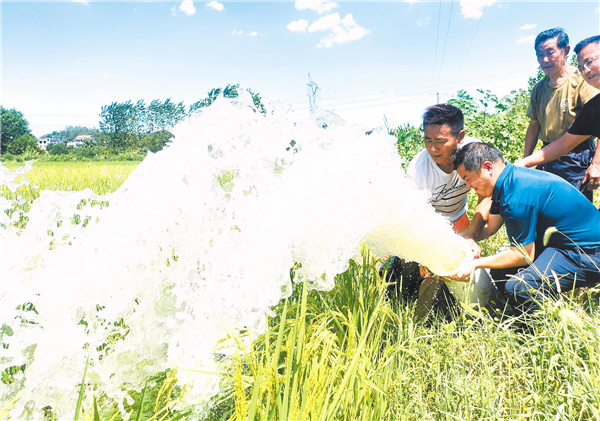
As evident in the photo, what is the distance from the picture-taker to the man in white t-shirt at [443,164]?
272cm

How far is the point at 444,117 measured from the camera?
106 inches

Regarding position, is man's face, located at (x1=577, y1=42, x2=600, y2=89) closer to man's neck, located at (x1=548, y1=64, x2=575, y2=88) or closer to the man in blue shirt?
man's neck, located at (x1=548, y1=64, x2=575, y2=88)

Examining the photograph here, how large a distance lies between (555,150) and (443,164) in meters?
0.98

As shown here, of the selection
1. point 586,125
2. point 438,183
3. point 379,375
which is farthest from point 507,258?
point 586,125

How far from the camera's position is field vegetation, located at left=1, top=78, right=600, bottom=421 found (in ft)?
4.68

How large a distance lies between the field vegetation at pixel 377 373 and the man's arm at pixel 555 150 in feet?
3.78

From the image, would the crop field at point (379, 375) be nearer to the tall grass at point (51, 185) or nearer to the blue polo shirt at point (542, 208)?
the blue polo shirt at point (542, 208)

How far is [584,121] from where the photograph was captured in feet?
10.0

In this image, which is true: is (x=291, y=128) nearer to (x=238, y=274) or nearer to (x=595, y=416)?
(x=238, y=274)

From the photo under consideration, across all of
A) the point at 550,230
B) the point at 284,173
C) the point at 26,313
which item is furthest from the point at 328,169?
the point at 26,313

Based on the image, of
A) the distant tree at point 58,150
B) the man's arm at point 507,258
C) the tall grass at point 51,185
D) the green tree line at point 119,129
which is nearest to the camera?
the man's arm at point 507,258

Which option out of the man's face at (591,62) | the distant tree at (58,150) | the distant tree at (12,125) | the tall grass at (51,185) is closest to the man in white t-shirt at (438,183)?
the man's face at (591,62)

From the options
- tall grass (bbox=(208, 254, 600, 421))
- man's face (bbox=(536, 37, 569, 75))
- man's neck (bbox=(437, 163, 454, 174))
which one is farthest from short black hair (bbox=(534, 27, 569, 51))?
tall grass (bbox=(208, 254, 600, 421))

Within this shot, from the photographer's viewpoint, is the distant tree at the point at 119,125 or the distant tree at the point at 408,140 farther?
the distant tree at the point at 119,125
